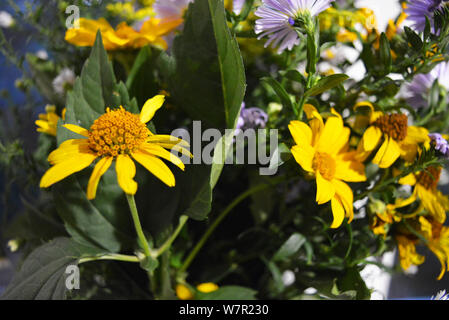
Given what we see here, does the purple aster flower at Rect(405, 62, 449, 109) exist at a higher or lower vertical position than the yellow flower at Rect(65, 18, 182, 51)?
lower

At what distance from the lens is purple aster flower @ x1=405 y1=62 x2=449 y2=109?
0.32 meters

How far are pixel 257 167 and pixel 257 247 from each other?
95mm

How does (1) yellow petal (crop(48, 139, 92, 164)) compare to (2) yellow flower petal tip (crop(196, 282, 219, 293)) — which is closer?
(1) yellow petal (crop(48, 139, 92, 164))

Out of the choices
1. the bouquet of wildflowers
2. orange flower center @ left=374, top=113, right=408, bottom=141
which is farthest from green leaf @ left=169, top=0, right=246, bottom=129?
orange flower center @ left=374, top=113, right=408, bottom=141

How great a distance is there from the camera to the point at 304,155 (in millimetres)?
236

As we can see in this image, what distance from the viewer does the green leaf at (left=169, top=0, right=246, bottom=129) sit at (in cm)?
23

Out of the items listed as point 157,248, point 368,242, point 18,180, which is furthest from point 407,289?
point 18,180

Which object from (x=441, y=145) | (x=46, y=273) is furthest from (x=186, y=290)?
(x=441, y=145)

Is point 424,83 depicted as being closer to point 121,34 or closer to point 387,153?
point 387,153

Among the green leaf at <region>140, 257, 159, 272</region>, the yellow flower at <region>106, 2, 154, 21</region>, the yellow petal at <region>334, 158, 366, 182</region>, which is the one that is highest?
the yellow flower at <region>106, 2, 154, 21</region>

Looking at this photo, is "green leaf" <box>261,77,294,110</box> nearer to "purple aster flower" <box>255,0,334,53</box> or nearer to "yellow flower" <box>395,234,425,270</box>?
"purple aster flower" <box>255,0,334,53</box>

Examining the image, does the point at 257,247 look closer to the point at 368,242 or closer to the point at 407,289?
the point at 368,242

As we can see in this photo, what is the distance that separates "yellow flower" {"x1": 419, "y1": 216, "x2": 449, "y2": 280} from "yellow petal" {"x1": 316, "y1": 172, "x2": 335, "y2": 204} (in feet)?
0.29

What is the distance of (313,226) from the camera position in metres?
0.32
